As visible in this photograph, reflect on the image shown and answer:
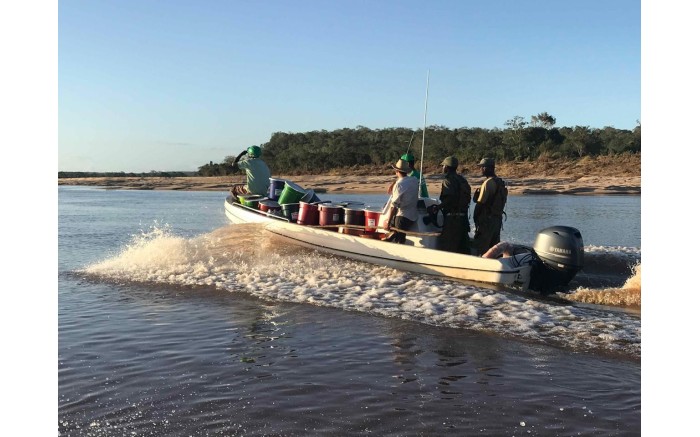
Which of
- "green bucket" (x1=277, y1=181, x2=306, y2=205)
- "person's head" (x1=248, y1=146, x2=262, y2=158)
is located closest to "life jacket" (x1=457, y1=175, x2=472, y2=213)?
"green bucket" (x1=277, y1=181, x2=306, y2=205)

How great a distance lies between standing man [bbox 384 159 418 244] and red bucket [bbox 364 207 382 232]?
39 centimetres

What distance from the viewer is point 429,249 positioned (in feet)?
34.3

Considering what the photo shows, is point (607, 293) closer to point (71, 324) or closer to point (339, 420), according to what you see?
point (339, 420)

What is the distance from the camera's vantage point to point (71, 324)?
7656 millimetres

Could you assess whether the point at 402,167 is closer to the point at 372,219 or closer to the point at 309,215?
the point at 372,219

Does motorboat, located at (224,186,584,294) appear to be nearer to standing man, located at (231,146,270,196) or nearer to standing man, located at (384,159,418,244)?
standing man, located at (384,159,418,244)

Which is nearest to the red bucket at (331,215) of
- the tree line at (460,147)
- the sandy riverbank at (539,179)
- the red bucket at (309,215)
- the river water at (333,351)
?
the red bucket at (309,215)

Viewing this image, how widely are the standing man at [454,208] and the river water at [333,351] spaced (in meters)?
1.01

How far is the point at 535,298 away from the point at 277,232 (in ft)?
20.8

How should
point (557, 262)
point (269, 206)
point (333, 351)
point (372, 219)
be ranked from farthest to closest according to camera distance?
point (269, 206) → point (372, 219) → point (557, 262) → point (333, 351)

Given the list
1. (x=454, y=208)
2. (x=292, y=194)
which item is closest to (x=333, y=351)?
(x=454, y=208)

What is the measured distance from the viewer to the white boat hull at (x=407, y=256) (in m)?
9.44

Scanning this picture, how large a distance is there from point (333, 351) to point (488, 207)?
16.2ft

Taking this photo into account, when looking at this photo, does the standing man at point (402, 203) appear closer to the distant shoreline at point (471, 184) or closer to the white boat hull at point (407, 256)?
the white boat hull at point (407, 256)
